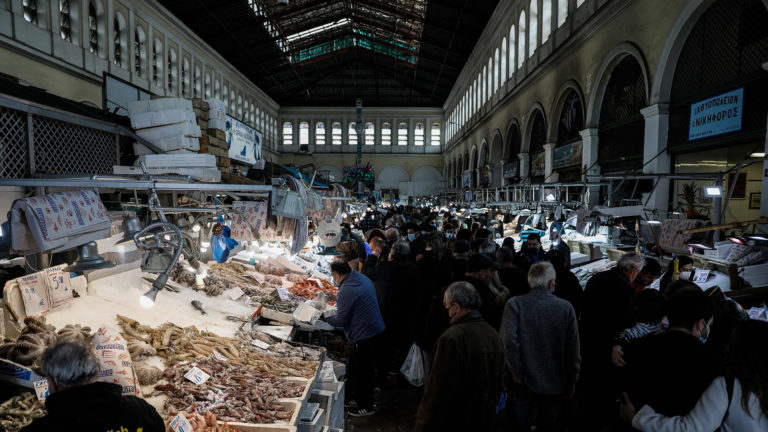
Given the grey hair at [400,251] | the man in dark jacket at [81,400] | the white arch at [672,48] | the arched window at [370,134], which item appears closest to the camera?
the man in dark jacket at [81,400]

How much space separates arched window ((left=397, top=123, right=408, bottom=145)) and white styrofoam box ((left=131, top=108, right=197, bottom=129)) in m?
34.6

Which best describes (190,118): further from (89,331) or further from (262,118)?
(262,118)

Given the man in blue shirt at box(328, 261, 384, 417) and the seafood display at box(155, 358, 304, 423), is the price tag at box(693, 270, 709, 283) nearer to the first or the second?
the man in blue shirt at box(328, 261, 384, 417)

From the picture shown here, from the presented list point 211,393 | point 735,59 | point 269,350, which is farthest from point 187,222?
point 735,59

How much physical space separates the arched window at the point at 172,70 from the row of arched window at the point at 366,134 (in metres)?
19.5

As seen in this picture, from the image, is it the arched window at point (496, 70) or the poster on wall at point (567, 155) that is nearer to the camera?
the poster on wall at point (567, 155)

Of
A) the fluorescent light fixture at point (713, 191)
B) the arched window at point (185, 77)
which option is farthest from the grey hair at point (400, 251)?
the arched window at point (185, 77)

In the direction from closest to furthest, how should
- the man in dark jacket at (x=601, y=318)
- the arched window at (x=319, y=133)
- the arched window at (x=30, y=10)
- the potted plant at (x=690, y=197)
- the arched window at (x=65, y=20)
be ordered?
the man in dark jacket at (x=601, y=318) < the potted plant at (x=690, y=197) < the arched window at (x=30, y=10) < the arched window at (x=65, y=20) < the arched window at (x=319, y=133)

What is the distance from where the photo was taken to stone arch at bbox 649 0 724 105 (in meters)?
6.51

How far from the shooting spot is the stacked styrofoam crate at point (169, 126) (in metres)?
4.41

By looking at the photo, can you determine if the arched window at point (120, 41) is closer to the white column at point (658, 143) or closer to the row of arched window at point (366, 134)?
the white column at point (658, 143)

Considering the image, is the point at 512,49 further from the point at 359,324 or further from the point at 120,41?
the point at 359,324

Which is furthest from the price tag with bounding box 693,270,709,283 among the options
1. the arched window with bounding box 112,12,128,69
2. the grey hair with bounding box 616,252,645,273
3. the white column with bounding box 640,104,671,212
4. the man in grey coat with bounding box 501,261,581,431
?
the arched window with bounding box 112,12,128,69

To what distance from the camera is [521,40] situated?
15.7m
